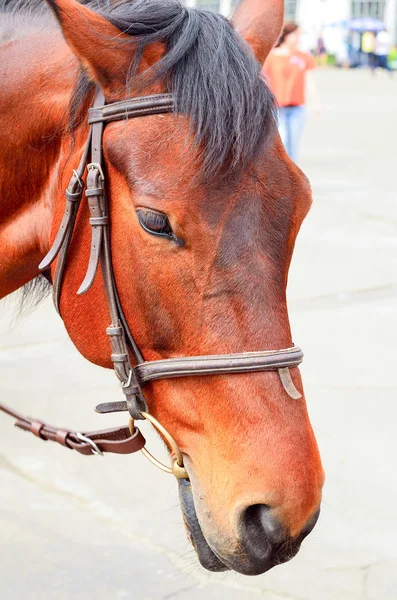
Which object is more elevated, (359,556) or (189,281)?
(189,281)

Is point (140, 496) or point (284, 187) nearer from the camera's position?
point (284, 187)

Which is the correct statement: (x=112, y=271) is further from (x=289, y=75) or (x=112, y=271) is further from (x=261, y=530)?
(x=289, y=75)

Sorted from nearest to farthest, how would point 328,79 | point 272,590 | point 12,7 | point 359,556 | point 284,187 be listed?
1. point 284,187
2. point 12,7
3. point 272,590
4. point 359,556
5. point 328,79

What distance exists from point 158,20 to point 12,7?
2.04 ft

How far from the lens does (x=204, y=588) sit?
3.41 meters

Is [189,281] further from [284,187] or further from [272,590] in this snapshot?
[272,590]

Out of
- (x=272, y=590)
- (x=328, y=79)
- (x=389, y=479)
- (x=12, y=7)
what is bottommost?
(x=328, y=79)

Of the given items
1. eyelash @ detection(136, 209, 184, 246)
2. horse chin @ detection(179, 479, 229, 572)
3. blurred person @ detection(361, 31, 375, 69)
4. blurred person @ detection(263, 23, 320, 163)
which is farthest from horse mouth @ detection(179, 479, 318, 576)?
blurred person @ detection(361, 31, 375, 69)

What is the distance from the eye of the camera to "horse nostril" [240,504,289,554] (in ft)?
6.08

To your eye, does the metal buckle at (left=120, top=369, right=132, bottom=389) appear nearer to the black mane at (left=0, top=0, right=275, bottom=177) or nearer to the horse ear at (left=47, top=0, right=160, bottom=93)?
the black mane at (left=0, top=0, right=275, bottom=177)

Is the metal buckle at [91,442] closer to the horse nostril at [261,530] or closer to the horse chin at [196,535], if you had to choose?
the horse chin at [196,535]

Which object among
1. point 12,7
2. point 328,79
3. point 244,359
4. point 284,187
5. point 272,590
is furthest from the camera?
point 328,79

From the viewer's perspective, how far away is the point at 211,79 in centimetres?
195

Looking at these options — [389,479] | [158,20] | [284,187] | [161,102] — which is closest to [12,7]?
[158,20]
